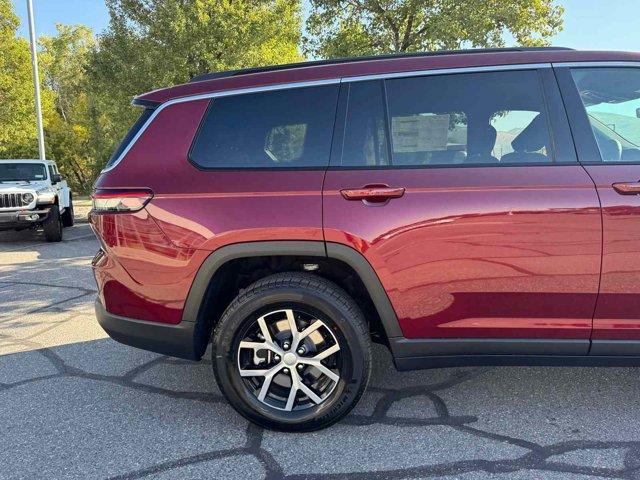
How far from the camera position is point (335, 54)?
15.2 metres

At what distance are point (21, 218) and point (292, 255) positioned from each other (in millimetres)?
8694

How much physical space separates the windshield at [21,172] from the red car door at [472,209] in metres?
9.80

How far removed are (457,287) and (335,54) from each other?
45.7 ft

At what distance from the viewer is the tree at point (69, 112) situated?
3058 cm

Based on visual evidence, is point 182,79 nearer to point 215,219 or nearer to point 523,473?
point 215,219

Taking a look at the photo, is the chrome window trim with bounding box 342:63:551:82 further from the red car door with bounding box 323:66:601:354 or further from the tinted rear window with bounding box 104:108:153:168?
the tinted rear window with bounding box 104:108:153:168

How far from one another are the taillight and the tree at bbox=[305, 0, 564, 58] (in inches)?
474

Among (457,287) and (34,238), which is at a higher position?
(457,287)

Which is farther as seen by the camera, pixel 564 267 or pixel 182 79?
pixel 182 79

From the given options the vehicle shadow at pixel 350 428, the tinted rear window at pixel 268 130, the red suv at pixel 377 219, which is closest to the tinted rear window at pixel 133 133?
the red suv at pixel 377 219

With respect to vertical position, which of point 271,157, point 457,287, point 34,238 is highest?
point 271,157

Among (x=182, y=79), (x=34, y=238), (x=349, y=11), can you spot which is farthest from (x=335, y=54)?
(x=34, y=238)

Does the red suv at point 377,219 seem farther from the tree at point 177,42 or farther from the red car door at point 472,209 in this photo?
the tree at point 177,42

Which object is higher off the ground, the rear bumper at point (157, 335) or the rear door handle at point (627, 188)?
the rear door handle at point (627, 188)
